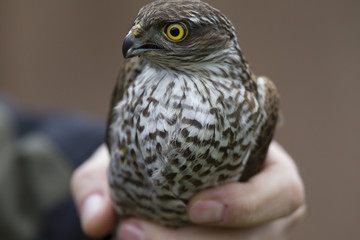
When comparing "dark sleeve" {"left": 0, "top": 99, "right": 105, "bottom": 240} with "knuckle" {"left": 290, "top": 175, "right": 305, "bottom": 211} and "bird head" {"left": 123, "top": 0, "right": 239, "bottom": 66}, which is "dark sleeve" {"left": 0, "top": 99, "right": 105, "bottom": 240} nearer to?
"knuckle" {"left": 290, "top": 175, "right": 305, "bottom": 211}

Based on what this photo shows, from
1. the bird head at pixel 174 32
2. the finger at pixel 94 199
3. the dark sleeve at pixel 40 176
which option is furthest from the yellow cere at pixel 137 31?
the dark sleeve at pixel 40 176

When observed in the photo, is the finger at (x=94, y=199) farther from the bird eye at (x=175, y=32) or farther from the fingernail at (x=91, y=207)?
the bird eye at (x=175, y=32)

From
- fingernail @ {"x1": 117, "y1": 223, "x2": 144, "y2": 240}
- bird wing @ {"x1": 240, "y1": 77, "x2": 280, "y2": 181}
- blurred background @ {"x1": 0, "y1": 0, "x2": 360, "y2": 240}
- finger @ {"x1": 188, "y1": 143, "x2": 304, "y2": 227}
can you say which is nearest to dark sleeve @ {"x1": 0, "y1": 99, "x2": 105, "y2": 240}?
fingernail @ {"x1": 117, "y1": 223, "x2": 144, "y2": 240}

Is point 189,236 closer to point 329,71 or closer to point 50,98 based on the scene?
point 329,71

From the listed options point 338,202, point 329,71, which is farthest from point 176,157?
point 338,202

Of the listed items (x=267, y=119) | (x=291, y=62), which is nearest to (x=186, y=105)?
(x=267, y=119)

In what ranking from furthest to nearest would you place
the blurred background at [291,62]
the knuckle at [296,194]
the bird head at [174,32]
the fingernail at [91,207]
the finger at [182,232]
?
1. the blurred background at [291,62]
2. the fingernail at [91,207]
3. the knuckle at [296,194]
4. the finger at [182,232]
5. the bird head at [174,32]
